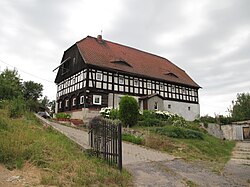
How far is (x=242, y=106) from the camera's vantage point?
201 ft

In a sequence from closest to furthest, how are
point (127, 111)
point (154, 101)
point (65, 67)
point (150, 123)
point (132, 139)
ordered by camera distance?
point (132, 139) < point (127, 111) < point (150, 123) < point (154, 101) < point (65, 67)

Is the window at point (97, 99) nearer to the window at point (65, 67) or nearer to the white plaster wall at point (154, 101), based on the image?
the white plaster wall at point (154, 101)

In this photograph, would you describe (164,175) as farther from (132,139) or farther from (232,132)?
(232,132)

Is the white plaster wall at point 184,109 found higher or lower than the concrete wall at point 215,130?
higher

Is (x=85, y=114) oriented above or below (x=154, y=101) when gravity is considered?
below

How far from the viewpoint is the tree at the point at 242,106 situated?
58.1 m

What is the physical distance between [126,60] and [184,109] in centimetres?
1196

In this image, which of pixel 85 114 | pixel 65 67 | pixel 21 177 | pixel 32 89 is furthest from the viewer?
pixel 32 89

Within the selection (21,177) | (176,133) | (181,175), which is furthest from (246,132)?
(21,177)

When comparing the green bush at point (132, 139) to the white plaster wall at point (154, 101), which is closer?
the green bush at point (132, 139)

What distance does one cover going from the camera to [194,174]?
8570mm

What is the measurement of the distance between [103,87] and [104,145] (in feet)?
70.3

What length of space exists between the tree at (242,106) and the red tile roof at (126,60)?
77.6ft

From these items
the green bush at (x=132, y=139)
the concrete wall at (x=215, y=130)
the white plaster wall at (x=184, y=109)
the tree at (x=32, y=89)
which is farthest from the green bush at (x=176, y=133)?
the tree at (x=32, y=89)
